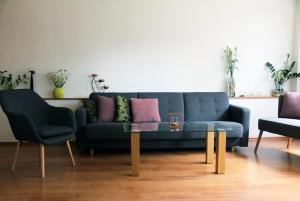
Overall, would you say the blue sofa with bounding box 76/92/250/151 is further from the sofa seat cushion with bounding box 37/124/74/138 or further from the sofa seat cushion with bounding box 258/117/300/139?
the sofa seat cushion with bounding box 37/124/74/138

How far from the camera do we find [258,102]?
191 inches

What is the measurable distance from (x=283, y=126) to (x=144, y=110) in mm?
1723

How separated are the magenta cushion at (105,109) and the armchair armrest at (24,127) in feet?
3.84

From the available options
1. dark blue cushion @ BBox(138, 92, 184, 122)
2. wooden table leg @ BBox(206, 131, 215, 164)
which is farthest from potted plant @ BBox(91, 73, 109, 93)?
wooden table leg @ BBox(206, 131, 215, 164)

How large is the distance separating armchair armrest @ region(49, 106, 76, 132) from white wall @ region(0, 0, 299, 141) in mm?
1001

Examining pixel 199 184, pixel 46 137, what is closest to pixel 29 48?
pixel 46 137

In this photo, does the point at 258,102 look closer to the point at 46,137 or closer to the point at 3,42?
the point at 46,137

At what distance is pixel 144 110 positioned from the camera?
4.18m

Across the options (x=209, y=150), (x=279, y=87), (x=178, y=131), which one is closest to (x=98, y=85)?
(x=178, y=131)

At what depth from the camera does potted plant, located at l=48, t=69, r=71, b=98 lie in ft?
14.7

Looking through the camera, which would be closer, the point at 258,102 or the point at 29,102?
the point at 29,102

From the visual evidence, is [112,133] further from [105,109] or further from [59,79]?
[59,79]

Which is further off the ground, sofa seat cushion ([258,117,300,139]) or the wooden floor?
sofa seat cushion ([258,117,300,139])

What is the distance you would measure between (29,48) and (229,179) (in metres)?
3.28
